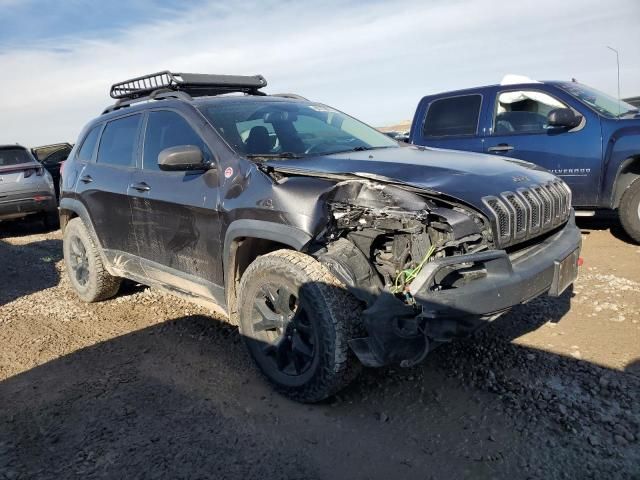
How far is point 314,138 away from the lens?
401 centimetres

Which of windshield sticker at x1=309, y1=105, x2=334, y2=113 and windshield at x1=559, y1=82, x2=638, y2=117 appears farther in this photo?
windshield at x1=559, y1=82, x2=638, y2=117

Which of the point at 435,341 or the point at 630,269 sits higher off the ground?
the point at 435,341

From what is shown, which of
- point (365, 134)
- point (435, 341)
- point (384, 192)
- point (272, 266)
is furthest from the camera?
point (365, 134)

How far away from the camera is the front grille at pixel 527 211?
9.31 ft

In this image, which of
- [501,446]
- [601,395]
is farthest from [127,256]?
[601,395]

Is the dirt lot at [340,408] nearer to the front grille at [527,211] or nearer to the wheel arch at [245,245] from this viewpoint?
the wheel arch at [245,245]

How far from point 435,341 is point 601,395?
1.15 metres

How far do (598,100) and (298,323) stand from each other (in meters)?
5.19

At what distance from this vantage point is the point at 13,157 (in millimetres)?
10281

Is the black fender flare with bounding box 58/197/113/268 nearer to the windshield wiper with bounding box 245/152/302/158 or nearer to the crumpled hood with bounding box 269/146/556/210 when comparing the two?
the windshield wiper with bounding box 245/152/302/158

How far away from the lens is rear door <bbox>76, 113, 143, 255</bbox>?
4473 mm

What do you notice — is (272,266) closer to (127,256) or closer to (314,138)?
(314,138)

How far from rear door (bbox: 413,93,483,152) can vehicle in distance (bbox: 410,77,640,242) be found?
1 centimetres

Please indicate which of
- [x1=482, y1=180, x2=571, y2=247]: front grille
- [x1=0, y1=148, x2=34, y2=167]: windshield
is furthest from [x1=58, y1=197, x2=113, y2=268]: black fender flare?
[x1=0, y1=148, x2=34, y2=167]: windshield
